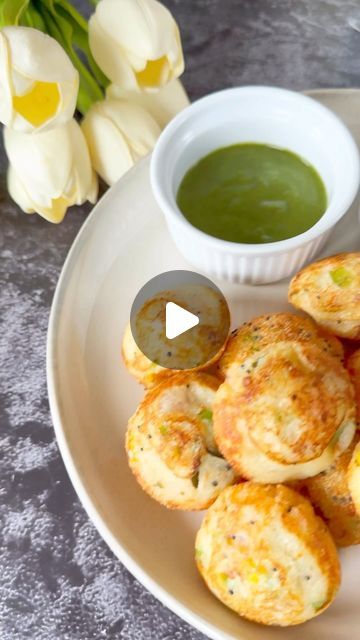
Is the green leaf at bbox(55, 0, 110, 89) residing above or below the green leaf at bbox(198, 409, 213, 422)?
above

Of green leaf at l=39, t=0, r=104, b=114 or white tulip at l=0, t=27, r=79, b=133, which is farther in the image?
green leaf at l=39, t=0, r=104, b=114

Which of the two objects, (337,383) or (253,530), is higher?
(337,383)

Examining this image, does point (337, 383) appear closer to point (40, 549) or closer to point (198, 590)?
point (198, 590)

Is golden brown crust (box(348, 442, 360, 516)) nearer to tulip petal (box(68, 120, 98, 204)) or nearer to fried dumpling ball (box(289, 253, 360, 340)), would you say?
fried dumpling ball (box(289, 253, 360, 340))

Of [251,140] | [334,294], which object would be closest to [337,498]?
[334,294]

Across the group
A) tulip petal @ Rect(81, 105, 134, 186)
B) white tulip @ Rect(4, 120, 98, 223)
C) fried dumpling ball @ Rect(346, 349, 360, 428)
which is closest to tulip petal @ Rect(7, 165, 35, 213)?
white tulip @ Rect(4, 120, 98, 223)

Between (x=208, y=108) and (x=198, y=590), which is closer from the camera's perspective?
(x=198, y=590)

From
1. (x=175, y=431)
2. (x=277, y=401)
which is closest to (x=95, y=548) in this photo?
(x=175, y=431)
